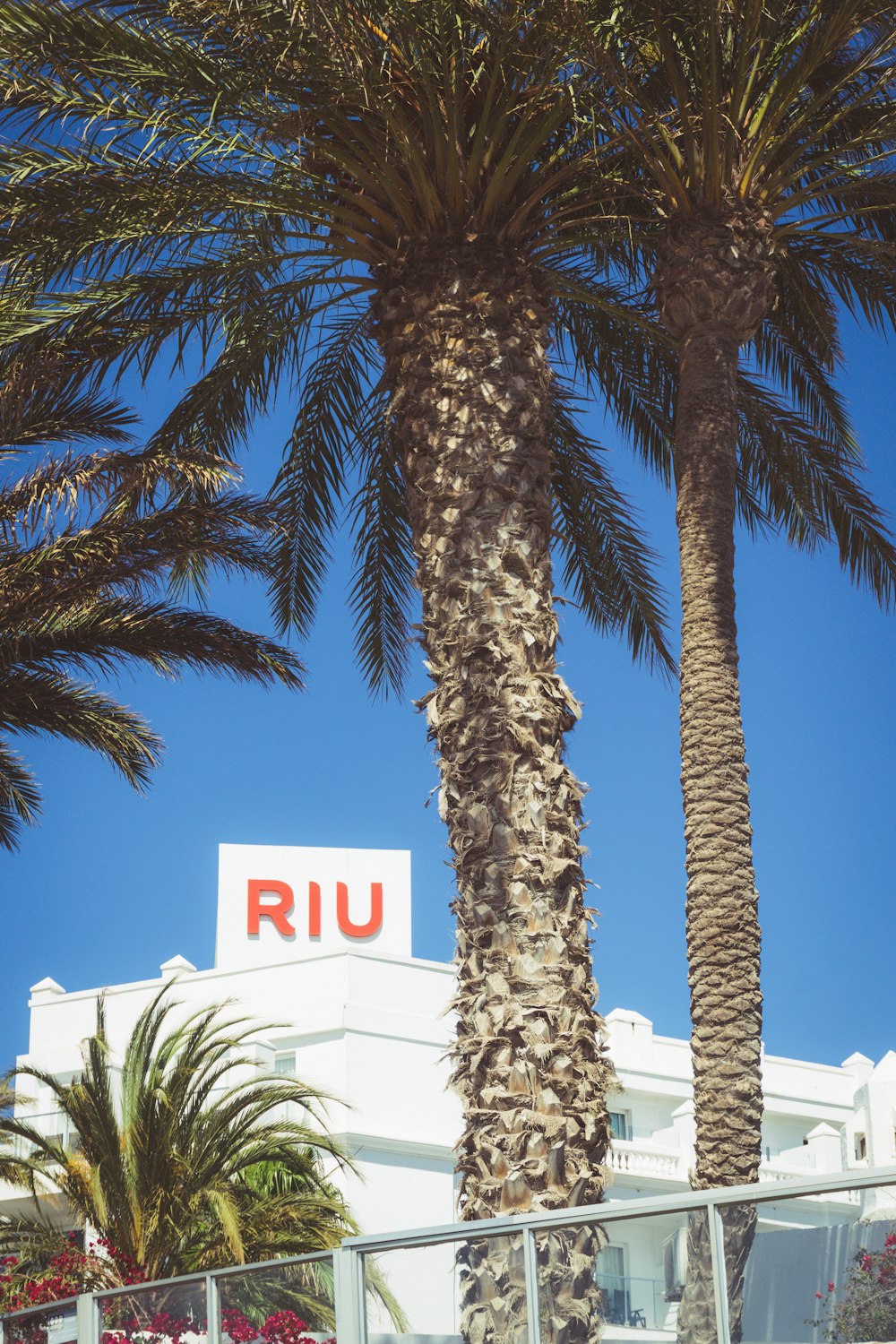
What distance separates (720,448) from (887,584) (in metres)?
3.46

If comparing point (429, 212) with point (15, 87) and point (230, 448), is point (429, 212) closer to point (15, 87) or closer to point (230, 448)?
point (15, 87)

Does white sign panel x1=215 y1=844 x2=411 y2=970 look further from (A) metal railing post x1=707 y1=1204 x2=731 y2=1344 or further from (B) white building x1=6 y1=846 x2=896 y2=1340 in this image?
(A) metal railing post x1=707 y1=1204 x2=731 y2=1344

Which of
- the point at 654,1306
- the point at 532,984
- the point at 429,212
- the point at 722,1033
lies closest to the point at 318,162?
the point at 429,212

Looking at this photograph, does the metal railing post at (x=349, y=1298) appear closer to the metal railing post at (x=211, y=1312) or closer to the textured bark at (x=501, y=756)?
the textured bark at (x=501, y=756)

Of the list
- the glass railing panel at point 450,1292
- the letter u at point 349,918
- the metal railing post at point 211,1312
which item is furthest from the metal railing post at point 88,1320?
the letter u at point 349,918

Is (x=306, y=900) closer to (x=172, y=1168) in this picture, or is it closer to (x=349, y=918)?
(x=349, y=918)

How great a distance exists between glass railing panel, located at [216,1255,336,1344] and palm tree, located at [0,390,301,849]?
5675 mm

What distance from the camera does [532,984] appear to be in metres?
7.75

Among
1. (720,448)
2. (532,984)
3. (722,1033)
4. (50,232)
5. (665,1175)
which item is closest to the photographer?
(532,984)

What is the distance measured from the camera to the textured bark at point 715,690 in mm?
10641

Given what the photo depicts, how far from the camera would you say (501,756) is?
819cm

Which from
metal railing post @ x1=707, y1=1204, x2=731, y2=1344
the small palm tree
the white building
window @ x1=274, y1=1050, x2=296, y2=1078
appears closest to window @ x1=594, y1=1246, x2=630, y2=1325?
metal railing post @ x1=707, y1=1204, x2=731, y2=1344

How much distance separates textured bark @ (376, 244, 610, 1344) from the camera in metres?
7.48

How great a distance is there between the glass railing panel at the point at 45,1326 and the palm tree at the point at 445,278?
7.09 feet
